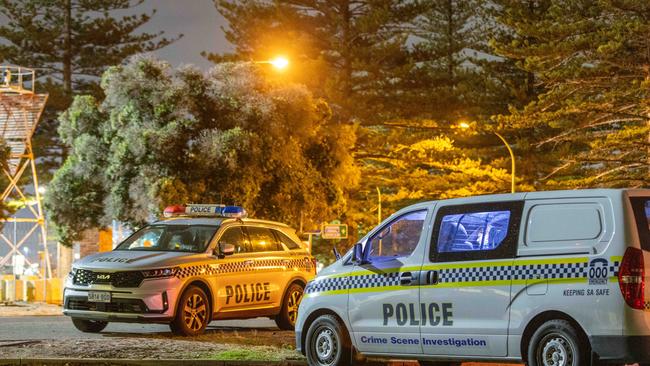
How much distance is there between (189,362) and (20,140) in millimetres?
29248

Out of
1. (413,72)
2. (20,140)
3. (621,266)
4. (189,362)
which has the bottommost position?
(189,362)

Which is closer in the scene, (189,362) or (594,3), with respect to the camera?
(189,362)

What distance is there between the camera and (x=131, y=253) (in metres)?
17.1

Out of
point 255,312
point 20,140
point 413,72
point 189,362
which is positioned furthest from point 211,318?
point 413,72

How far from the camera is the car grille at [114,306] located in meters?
16.4

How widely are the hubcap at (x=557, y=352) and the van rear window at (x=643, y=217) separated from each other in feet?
3.33

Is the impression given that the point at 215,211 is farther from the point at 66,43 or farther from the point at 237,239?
the point at 66,43

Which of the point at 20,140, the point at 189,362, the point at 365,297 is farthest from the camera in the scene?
the point at 20,140

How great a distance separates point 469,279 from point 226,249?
6768mm

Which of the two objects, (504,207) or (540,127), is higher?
(540,127)

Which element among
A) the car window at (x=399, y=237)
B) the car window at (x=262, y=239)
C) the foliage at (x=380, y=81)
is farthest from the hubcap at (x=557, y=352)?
the foliage at (x=380, y=81)

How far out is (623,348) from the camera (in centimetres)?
973

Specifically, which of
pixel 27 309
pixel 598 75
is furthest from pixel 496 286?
pixel 598 75

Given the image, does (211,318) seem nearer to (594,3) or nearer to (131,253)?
(131,253)
